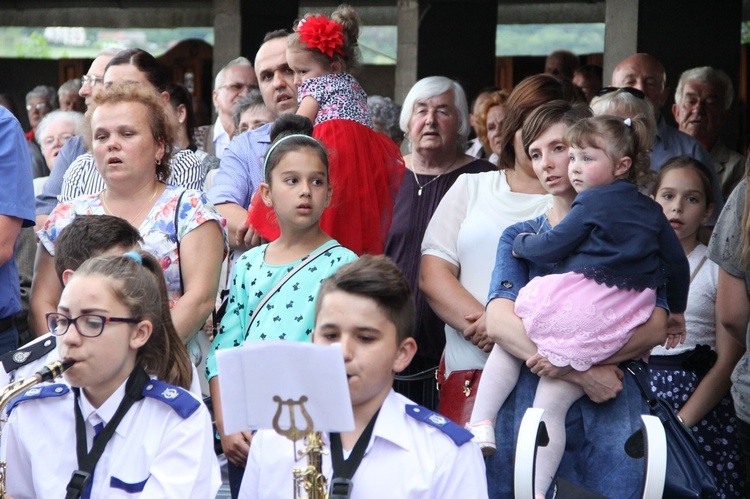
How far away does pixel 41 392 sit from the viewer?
304cm

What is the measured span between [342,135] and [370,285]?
179 centimetres

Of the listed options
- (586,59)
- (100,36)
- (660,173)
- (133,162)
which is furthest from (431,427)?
(100,36)

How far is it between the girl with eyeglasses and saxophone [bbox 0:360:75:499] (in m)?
0.08

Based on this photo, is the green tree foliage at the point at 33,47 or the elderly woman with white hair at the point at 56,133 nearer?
the elderly woman with white hair at the point at 56,133

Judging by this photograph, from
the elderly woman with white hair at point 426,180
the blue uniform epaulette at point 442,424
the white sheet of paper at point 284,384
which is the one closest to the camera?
the white sheet of paper at point 284,384

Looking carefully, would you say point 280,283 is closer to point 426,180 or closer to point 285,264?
point 285,264

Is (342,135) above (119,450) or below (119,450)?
above

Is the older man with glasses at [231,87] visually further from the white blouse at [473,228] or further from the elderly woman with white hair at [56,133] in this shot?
the white blouse at [473,228]

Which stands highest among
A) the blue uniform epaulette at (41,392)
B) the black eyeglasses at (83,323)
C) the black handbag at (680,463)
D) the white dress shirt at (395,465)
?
the black eyeglasses at (83,323)

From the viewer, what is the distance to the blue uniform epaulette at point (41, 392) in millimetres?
3035

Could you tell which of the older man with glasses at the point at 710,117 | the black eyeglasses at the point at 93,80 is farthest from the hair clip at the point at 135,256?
the older man with glasses at the point at 710,117

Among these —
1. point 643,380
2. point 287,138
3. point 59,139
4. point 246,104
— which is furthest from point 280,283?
point 59,139

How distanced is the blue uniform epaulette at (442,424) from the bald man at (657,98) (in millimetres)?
3364

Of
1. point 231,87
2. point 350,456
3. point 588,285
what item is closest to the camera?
point 350,456
